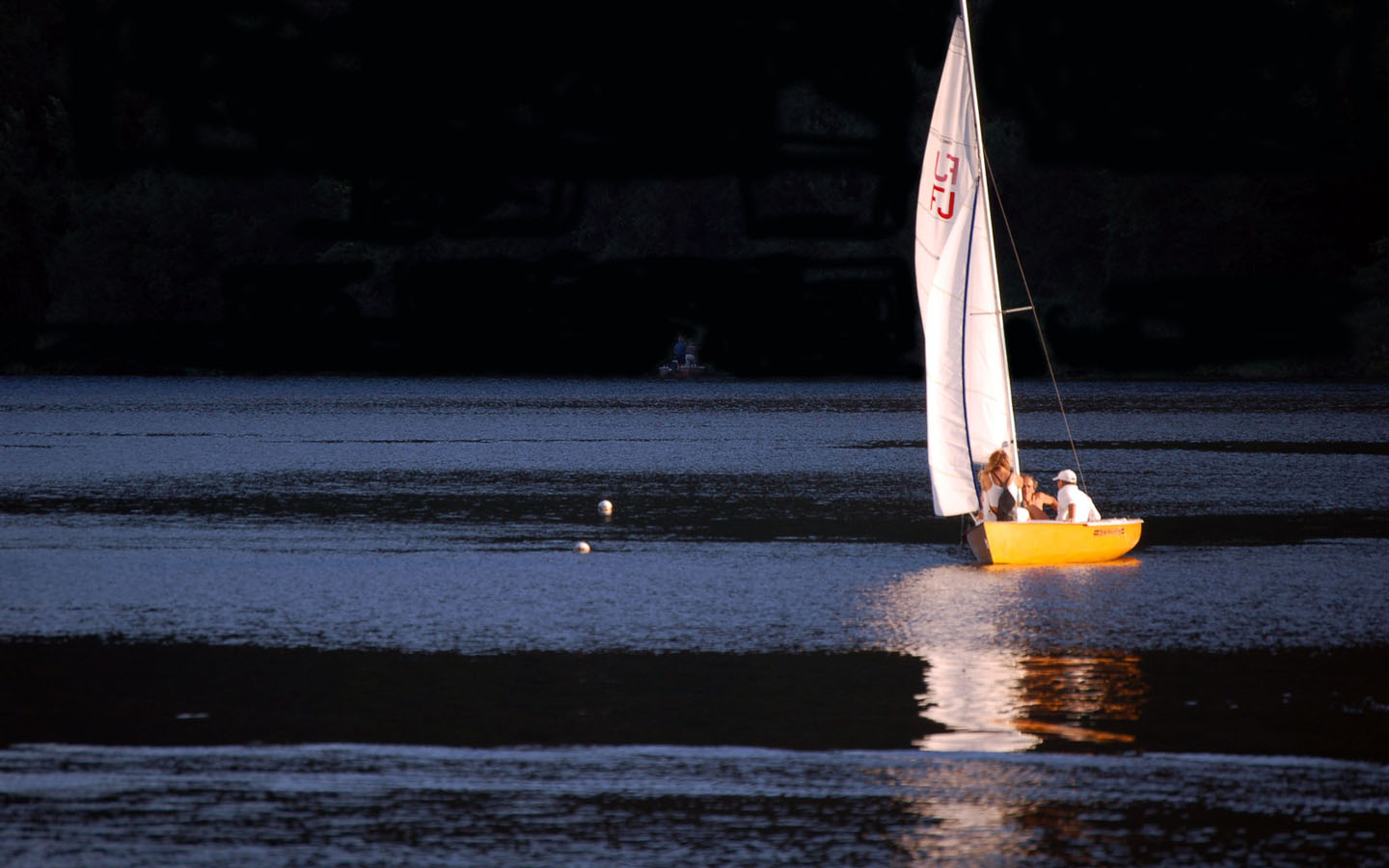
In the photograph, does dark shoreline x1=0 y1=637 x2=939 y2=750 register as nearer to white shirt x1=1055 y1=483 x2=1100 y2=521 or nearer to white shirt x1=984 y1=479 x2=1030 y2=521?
white shirt x1=984 y1=479 x2=1030 y2=521

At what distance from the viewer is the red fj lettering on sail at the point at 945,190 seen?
102ft

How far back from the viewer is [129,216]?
131875 millimetres

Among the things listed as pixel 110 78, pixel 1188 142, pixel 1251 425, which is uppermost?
pixel 110 78

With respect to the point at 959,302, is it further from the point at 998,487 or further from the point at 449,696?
the point at 449,696

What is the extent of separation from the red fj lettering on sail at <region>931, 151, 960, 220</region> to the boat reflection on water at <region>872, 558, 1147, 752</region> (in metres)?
5.78

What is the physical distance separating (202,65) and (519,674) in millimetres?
110669

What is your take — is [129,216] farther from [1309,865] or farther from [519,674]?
[1309,865]

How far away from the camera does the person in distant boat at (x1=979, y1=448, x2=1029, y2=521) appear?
2961 cm

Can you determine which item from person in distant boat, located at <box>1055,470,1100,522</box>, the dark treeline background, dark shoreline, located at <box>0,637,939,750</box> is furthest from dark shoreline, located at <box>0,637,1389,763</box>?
the dark treeline background

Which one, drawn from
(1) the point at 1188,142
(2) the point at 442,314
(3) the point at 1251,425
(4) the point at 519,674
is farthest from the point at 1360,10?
(4) the point at 519,674

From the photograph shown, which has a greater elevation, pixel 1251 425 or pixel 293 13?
pixel 293 13

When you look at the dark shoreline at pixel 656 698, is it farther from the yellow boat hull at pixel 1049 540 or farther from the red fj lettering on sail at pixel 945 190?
the red fj lettering on sail at pixel 945 190

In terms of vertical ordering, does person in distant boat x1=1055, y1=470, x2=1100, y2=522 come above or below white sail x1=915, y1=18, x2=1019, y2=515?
below

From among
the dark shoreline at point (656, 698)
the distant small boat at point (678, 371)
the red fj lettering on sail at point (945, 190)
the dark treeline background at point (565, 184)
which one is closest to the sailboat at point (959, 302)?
the red fj lettering on sail at point (945, 190)
